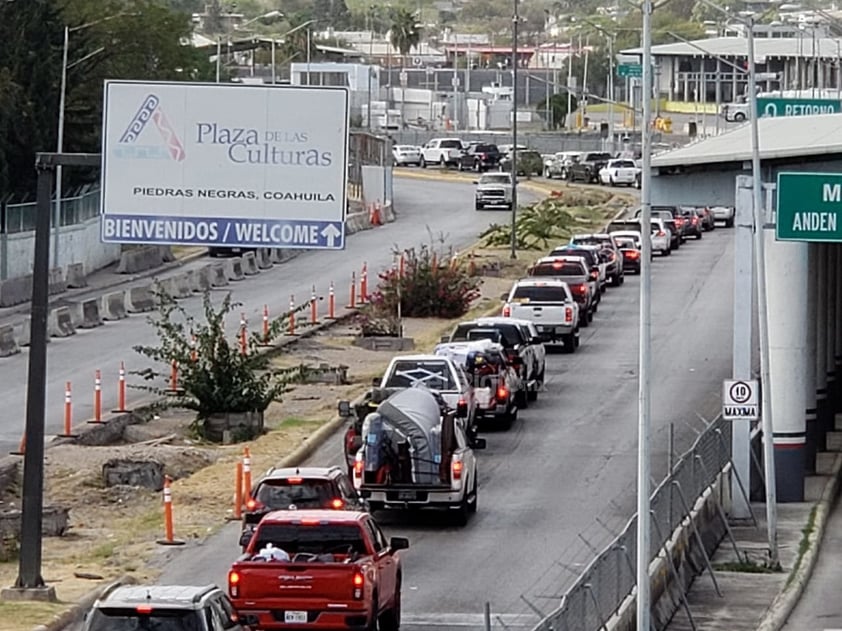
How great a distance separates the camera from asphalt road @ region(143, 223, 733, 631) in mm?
25344

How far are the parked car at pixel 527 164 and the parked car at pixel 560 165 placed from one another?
0.59 m

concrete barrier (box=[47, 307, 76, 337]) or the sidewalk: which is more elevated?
concrete barrier (box=[47, 307, 76, 337])

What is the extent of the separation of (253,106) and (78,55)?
165 ft

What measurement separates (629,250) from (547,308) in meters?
22.6

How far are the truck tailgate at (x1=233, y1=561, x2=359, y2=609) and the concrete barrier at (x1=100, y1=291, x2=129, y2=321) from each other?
36.1m

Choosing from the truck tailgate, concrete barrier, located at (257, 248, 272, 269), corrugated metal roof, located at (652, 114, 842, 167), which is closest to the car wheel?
corrugated metal roof, located at (652, 114, 842, 167)

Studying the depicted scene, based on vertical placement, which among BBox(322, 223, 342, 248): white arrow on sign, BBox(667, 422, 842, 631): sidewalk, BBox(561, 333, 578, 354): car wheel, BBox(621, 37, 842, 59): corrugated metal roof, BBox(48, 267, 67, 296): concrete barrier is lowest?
BBox(667, 422, 842, 631): sidewalk

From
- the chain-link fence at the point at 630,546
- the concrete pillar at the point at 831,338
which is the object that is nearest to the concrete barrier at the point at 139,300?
the concrete pillar at the point at 831,338

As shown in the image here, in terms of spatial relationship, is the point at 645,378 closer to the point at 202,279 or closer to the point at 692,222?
the point at 202,279

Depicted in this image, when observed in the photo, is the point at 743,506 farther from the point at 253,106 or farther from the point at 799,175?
the point at 253,106

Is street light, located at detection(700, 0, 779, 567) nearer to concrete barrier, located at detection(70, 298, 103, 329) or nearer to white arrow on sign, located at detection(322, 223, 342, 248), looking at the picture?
white arrow on sign, located at detection(322, 223, 342, 248)

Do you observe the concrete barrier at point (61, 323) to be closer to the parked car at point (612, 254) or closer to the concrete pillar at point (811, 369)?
the parked car at point (612, 254)

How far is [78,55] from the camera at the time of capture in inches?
2926

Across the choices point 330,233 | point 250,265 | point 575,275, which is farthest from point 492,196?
point 330,233
